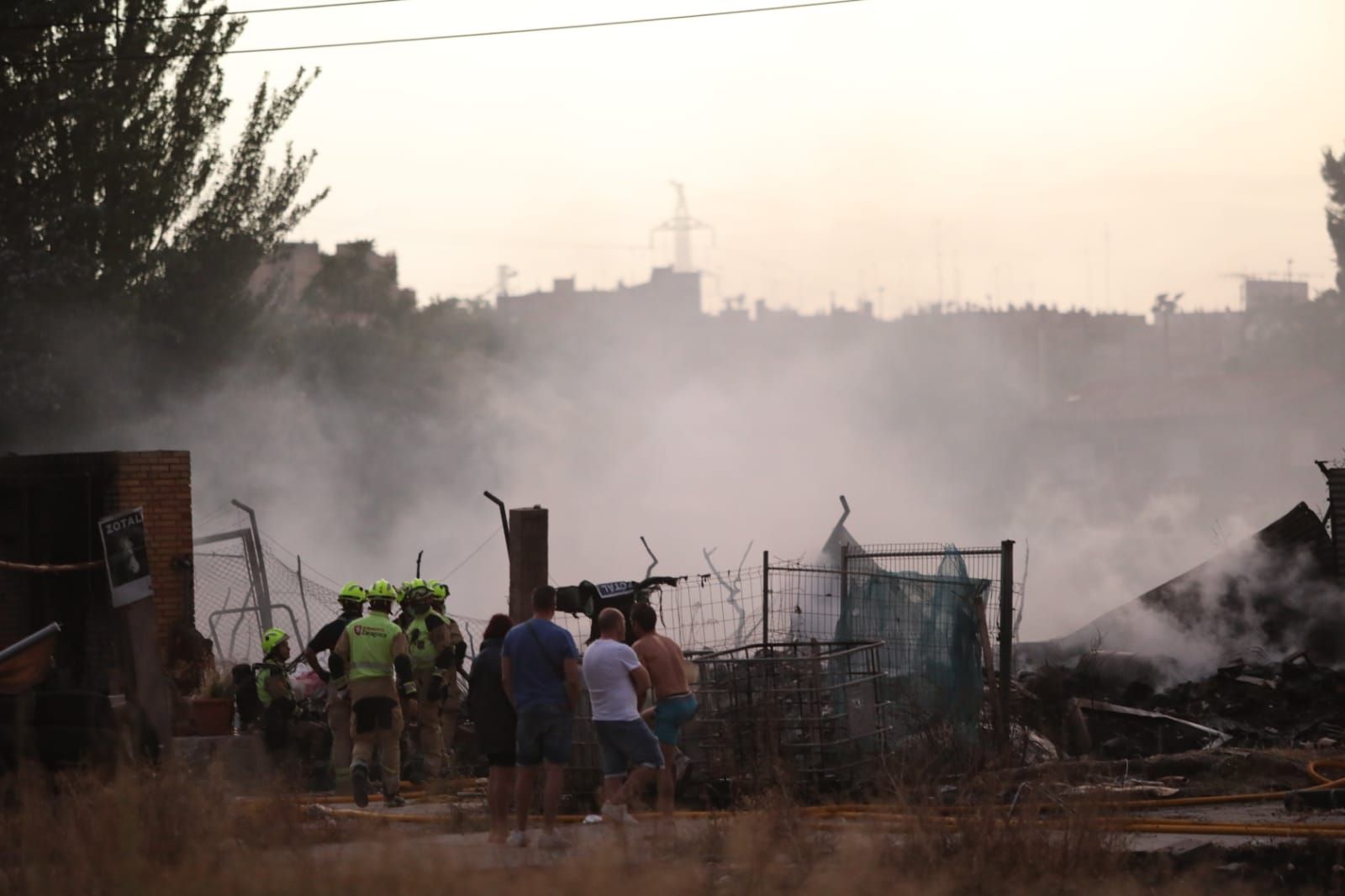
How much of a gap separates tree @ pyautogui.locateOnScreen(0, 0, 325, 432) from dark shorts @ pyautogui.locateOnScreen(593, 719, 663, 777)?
18.4 metres

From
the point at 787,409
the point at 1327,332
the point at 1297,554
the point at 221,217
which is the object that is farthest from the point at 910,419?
the point at 1297,554

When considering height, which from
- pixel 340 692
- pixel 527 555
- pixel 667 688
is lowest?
pixel 340 692

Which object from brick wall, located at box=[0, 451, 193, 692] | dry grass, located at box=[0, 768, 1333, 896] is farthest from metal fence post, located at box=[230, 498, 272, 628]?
dry grass, located at box=[0, 768, 1333, 896]

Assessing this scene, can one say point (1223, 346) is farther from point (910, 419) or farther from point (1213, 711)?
point (1213, 711)

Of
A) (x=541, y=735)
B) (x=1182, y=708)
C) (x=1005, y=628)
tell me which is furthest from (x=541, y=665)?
(x=1182, y=708)

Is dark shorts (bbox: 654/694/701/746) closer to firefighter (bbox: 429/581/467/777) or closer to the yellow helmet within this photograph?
firefighter (bbox: 429/581/467/777)

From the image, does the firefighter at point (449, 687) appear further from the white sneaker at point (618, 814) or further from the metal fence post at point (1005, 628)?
the metal fence post at point (1005, 628)

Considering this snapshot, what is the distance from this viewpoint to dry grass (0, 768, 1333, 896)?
707 centimetres

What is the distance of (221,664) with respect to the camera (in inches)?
678

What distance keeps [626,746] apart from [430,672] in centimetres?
368

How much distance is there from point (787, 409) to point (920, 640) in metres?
51.7

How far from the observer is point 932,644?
13.1m

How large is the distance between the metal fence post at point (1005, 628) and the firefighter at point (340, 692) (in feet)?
15.9

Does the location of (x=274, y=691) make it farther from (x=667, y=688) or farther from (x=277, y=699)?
(x=667, y=688)
